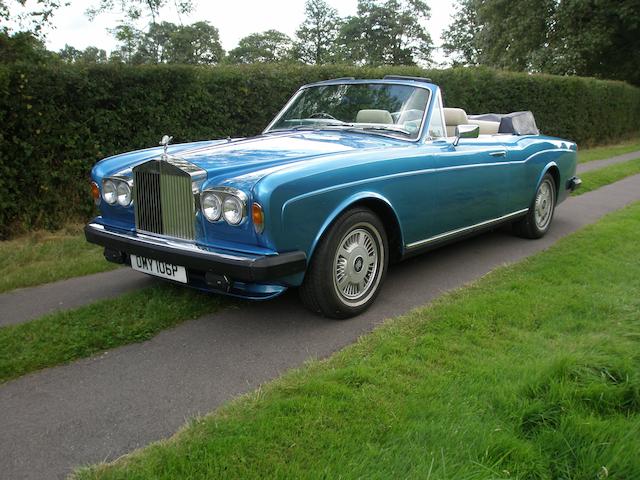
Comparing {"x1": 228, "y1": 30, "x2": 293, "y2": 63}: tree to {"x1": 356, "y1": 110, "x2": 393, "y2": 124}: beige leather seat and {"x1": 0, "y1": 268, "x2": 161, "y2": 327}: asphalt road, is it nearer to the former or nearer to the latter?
{"x1": 356, "y1": 110, "x2": 393, "y2": 124}: beige leather seat

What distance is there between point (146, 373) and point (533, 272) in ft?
10.8

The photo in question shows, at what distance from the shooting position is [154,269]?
3654 mm

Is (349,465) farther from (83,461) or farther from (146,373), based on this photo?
(146,373)

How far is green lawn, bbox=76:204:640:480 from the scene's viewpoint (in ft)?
7.04

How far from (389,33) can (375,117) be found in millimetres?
51027

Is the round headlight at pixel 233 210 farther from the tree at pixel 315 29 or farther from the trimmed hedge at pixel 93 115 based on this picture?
the tree at pixel 315 29

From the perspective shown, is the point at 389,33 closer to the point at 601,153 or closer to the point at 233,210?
the point at 601,153

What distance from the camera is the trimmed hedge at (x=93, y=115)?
20.7 ft

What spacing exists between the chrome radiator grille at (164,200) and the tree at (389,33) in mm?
50012

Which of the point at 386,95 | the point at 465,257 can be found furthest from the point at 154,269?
the point at 465,257

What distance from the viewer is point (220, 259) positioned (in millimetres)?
3201

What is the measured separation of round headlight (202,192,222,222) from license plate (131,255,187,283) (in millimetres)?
402

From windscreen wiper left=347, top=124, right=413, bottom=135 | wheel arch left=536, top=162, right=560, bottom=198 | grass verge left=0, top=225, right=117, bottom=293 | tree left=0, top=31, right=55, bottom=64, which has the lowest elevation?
grass verge left=0, top=225, right=117, bottom=293

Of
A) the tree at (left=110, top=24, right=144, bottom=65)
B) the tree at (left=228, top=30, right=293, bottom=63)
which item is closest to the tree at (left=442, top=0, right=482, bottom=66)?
the tree at (left=228, top=30, right=293, bottom=63)
